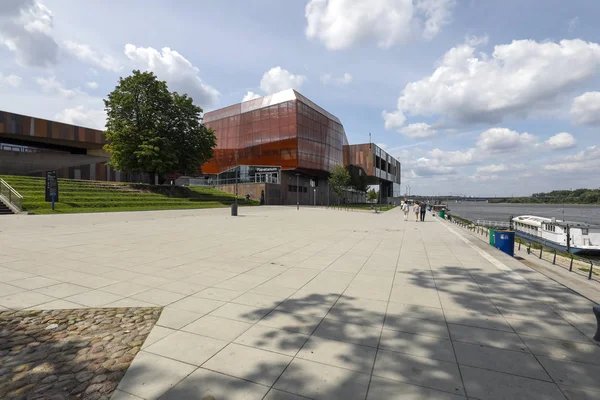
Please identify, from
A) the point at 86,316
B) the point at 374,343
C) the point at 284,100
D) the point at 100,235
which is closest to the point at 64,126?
the point at 284,100

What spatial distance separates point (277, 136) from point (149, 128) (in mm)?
21796

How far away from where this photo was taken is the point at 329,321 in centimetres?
412

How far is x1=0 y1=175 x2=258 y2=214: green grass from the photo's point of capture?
78.4ft

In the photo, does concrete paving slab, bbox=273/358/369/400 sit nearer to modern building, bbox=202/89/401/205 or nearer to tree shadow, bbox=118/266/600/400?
tree shadow, bbox=118/266/600/400

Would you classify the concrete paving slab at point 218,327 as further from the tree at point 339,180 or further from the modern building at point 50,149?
the tree at point 339,180

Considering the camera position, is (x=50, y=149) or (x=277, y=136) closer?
(x=50, y=149)

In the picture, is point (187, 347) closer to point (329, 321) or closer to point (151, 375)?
point (151, 375)

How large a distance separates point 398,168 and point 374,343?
12471 centimetres

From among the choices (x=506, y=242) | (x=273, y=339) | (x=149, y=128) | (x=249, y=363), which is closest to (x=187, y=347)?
(x=249, y=363)

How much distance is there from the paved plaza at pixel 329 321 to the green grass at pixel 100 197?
18600mm

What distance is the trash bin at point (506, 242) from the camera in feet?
32.8

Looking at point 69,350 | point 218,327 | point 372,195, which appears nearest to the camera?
point 69,350

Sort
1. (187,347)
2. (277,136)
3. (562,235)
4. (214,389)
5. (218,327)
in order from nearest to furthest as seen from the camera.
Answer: (214,389) → (187,347) → (218,327) → (562,235) → (277,136)

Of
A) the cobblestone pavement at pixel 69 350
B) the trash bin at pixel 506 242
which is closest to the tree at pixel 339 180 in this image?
the trash bin at pixel 506 242
